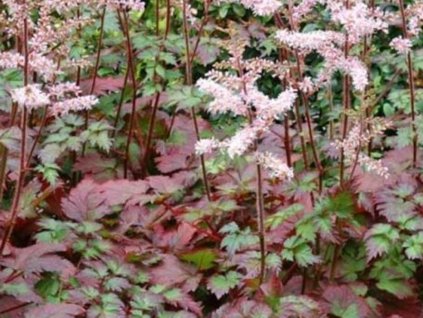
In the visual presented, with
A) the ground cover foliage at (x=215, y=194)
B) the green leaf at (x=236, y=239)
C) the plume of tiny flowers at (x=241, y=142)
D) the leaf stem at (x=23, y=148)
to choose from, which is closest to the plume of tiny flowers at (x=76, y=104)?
the ground cover foliage at (x=215, y=194)

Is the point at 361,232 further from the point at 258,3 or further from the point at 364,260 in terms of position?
the point at 258,3

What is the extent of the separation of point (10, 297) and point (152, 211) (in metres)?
0.93

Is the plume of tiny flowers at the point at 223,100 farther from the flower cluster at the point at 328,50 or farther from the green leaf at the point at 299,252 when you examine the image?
the green leaf at the point at 299,252

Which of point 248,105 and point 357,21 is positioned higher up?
point 357,21

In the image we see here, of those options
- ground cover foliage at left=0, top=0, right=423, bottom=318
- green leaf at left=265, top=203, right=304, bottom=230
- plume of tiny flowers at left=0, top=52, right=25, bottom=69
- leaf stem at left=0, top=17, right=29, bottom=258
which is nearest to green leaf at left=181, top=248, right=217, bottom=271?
ground cover foliage at left=0, top=0, right=423, bottom=318

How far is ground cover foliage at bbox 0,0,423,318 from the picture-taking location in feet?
11.6

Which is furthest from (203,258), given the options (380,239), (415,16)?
(415,16)

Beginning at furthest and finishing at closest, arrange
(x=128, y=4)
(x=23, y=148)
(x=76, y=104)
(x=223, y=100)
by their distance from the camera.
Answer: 1. (x=128, y=4)
2. (x=76, y=104)
3. (x=23, y=148)
4. (x=223, y=100)

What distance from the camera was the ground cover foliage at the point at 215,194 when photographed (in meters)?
3.54

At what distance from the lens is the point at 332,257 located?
4082 millimetres

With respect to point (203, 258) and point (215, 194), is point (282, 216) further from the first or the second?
point (215, 194)

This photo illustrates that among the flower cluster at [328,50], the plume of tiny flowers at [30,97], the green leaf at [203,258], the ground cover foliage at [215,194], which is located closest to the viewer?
the plume of tiny flowers at [30,97]

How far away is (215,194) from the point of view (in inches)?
177

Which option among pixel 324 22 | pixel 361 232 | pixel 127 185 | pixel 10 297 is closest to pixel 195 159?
pixel 127 185
